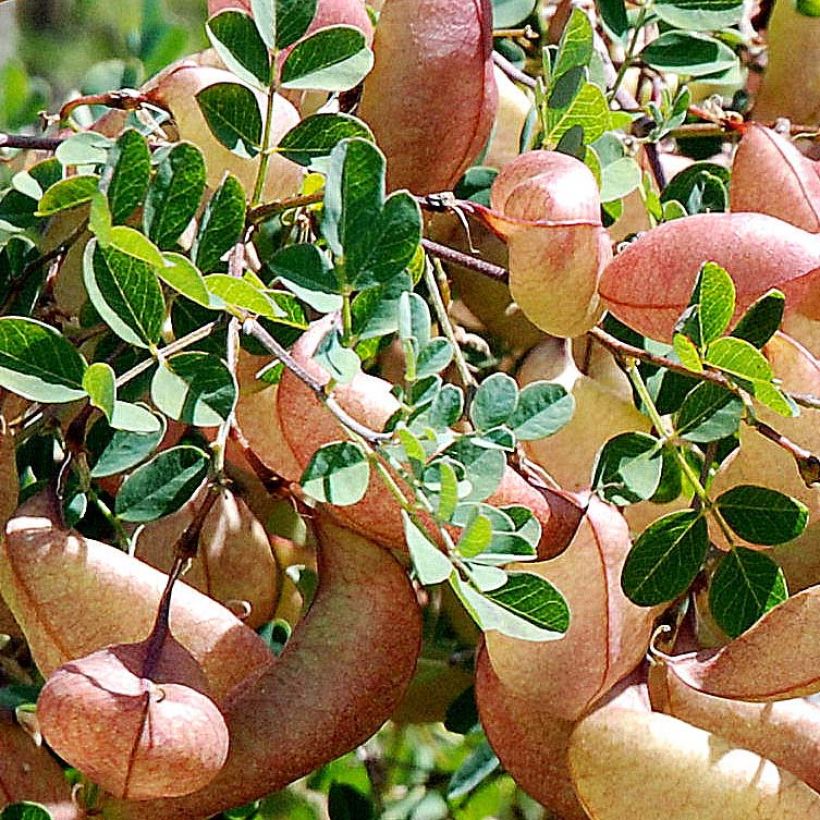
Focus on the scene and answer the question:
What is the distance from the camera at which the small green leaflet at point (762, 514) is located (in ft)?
2.17

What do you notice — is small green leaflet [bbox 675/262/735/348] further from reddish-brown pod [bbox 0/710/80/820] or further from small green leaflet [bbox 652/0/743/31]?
reddish-brown pod [bbox 0/710/80/820]

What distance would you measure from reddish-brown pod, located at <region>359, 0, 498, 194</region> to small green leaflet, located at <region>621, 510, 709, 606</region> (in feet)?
0.62

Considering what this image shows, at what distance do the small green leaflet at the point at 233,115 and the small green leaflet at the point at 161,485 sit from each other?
0.13m

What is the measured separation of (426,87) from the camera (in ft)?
2.28

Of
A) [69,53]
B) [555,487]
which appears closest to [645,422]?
[555,487]

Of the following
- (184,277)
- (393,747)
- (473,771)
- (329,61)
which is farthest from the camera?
(393,747)

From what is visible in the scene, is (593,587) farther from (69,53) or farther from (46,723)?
(69,53)

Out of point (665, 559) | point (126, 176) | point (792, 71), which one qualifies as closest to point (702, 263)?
point (665, 559)

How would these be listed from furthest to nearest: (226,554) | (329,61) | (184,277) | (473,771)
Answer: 1. (473,771)
2. (226,554)
3. (329,61)
4. (184,277)

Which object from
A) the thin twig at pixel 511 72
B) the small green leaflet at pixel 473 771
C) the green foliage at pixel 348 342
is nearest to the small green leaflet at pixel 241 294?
the green foliage at pixel 348 342

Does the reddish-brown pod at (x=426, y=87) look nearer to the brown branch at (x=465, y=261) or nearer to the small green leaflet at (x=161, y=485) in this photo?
the brown branch at (x=465, y=261)

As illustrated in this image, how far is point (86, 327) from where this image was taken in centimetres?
71

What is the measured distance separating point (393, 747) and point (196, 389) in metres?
0.63

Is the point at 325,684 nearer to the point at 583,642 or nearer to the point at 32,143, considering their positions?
the point at 583,642
